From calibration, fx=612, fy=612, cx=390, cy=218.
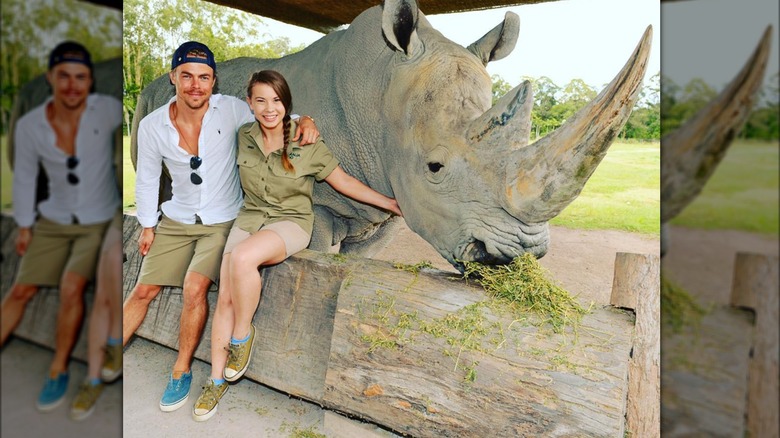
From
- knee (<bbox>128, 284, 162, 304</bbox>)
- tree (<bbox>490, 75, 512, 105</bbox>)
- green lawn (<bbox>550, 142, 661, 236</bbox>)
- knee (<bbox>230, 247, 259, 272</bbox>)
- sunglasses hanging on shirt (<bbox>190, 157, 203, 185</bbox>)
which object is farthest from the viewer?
green lawn (<bbox>550, 142, 661, 236</bbox>)

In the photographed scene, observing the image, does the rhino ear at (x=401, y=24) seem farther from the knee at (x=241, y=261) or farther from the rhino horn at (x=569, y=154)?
the knee at (x=241, y=261)

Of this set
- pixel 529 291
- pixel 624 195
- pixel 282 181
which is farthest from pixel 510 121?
pixel 624 195

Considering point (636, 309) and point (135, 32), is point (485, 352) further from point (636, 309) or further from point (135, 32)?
point (135, 32)

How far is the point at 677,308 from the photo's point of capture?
30.8 inches

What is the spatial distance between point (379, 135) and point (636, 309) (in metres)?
1.90

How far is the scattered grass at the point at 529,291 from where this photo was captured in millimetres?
2604

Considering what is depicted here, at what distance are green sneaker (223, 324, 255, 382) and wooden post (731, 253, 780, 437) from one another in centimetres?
247

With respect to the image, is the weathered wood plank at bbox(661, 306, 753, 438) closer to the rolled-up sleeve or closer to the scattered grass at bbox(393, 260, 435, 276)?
the scattered grass at bbox(393, 260, 435, 276)

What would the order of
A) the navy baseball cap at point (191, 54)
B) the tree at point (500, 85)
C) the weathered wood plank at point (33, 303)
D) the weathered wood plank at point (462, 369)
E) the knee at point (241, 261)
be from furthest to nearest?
the tree at point (500, 85), the navy baseball cap at point (191, 54), the knee at point (241, 261), the weathered wood plank at point (462, 369), the weathered wood plank at point (33, 303)

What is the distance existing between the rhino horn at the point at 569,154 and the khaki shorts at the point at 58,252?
220 cm

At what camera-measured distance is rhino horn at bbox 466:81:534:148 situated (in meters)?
2.95

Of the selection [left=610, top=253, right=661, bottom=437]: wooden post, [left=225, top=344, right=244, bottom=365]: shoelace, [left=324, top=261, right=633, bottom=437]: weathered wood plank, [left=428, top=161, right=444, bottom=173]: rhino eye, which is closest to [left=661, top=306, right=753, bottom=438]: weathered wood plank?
[left=324, top=261, right=633, bottom=437]: weathered wood plank

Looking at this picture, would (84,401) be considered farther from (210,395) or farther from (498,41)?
(498,41)

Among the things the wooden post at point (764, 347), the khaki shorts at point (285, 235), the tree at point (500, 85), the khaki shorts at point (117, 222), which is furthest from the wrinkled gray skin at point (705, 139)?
the tree at point (500, 85)
